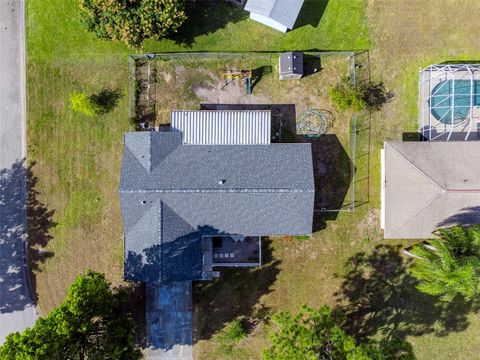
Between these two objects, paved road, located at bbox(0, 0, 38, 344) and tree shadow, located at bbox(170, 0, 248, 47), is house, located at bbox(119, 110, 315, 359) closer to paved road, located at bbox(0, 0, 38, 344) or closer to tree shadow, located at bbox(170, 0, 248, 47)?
tree shadow, located at bbox(170, 0, 248, 47)

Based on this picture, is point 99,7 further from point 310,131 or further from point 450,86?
point 450,86

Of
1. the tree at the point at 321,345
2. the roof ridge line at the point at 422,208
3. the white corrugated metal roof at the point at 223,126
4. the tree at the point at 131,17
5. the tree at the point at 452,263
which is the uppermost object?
the tree at the point at 131,17

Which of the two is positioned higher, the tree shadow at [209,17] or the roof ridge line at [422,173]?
the tree shadow at [209,17]

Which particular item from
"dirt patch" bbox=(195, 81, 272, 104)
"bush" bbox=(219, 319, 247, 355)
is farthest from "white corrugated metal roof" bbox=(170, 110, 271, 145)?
"bush" bbox=(219, 319, 247, 355)

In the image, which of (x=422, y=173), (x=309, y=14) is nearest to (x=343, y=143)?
(x=422, y=173)

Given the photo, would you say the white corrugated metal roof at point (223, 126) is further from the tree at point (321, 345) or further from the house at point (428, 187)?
the tree at point (321, 345)

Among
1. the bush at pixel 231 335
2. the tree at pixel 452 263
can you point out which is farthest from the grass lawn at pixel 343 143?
the tree at pixel 452 263
